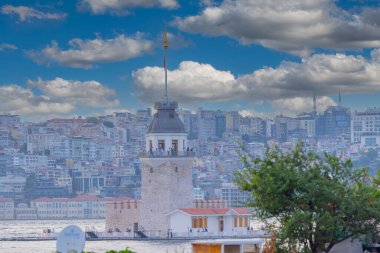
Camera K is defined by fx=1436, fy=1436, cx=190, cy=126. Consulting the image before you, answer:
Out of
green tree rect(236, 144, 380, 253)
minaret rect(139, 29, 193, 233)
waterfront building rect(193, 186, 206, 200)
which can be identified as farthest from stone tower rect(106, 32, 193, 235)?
waterfront building rect(193, 186, 206, 200)

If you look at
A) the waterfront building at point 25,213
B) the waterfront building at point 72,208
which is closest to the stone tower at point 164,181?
the waterfront building at point 72,208

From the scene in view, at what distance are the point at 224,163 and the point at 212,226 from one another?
420 ft

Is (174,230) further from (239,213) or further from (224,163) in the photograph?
(224,163)

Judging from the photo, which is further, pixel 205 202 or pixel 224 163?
pixel 224 163

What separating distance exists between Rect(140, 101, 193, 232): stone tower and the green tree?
1340 inches

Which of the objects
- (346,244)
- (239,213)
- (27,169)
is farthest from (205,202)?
(27,169)

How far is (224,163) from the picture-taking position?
191250 mm

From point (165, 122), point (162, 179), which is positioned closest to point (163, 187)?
point (162, 179)

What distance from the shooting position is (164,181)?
6225cm

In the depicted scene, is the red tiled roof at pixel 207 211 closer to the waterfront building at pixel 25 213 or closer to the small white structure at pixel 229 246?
the small white structure at pixel 229 246

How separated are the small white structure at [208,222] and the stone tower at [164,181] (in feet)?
1.52

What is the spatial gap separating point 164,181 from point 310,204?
3464 centimetres

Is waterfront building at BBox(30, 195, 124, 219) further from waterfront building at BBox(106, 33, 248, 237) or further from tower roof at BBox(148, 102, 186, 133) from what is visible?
waterfront building at BBox(106, 33, 248, 237)

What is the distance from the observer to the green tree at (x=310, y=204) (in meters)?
27.3
